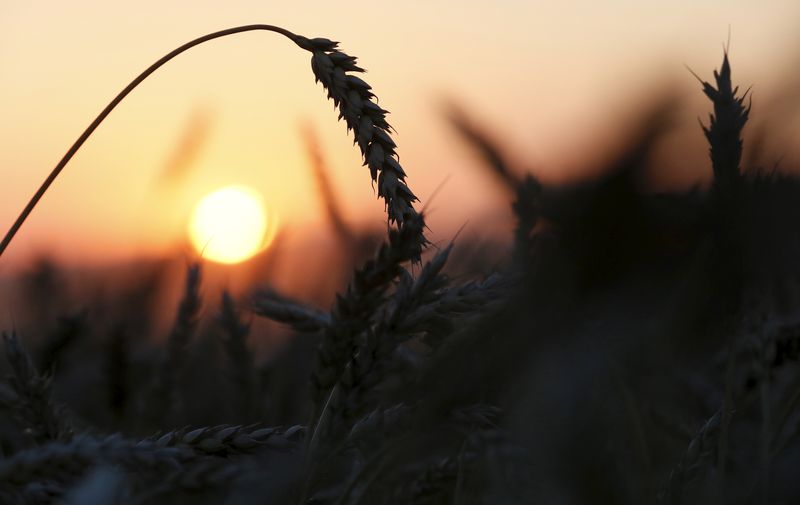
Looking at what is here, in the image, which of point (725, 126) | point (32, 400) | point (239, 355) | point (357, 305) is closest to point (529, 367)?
point (357, 305)

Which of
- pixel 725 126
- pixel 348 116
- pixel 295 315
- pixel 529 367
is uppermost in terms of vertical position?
pixel 725 126

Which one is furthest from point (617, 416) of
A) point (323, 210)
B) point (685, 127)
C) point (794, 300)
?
point (323, 210)

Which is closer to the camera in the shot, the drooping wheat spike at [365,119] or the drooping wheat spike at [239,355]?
the drooping wheat spike at [365,119]

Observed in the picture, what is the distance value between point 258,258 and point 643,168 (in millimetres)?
2377

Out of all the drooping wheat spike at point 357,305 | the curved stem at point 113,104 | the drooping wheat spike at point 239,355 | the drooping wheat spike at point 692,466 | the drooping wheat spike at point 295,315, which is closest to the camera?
the drooping wheat spike at point 357,305

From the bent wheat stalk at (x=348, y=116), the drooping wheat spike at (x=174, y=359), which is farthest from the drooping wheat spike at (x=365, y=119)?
the drooping wheat spike at (x=174, y=359)

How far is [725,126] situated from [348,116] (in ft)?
1.48

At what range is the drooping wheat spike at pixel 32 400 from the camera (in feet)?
3.44

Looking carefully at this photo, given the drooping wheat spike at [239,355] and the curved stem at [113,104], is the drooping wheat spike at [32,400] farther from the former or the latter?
the drooping wheat spike at [239,355]

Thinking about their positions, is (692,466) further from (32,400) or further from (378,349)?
(32,400)

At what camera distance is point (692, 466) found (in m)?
0.98

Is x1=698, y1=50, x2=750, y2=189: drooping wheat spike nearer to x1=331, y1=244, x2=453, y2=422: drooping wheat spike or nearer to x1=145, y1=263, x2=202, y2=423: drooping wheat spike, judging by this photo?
x1=331, y1=244, x2=453, y2=422: drooping wheat spike

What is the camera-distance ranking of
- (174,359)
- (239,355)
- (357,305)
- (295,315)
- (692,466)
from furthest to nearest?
(239,355), (174,359), (295,315), (692,466), (357,305)

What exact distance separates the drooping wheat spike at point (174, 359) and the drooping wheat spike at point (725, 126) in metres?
0.96
